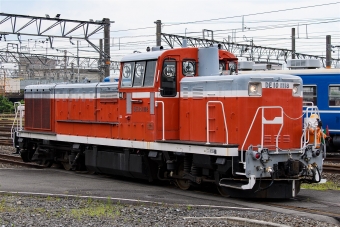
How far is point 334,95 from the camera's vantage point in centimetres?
2006

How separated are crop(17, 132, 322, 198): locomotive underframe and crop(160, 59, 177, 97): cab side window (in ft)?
4.34

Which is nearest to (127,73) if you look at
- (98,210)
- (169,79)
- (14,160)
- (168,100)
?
(169,79)

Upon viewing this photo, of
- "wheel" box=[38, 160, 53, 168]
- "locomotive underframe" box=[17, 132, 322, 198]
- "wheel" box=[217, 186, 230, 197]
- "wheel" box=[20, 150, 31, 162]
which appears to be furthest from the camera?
"wheel" box=[20, 150, 31, 162]

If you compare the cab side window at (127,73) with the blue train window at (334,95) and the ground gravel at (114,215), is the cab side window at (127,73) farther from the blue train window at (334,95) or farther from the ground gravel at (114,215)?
the blue train window at (334,95)

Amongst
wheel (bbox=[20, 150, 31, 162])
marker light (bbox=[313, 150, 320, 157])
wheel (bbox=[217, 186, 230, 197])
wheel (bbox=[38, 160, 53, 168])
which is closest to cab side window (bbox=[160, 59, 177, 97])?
wheel (bbox=[217, 186, 230, 197])

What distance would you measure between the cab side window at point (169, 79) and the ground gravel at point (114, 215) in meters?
3.09

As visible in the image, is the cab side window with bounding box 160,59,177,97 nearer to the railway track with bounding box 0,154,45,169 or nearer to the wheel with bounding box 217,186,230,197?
the wheel with bounding box 217,186,230,197

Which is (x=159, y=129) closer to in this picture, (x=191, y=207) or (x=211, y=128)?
(x=211, y=128)

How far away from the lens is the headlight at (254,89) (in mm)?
10797

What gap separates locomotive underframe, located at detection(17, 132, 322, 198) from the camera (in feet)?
34.8

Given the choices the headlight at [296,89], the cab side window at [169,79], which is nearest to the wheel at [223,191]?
the cab side window at [169,79]

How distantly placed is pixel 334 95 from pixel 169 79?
32.2ft

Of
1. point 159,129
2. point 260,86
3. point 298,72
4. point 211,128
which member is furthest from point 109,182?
point 298,72

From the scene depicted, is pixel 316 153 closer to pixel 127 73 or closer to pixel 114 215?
pixel 114 215
